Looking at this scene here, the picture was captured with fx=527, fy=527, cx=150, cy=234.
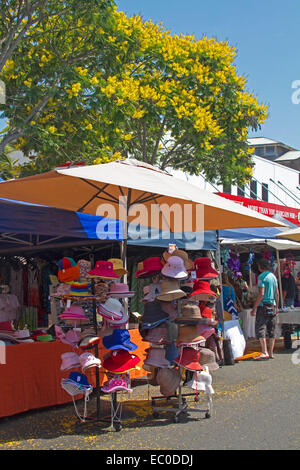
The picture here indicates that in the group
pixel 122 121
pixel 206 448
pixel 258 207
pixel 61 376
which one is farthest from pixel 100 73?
pixel 206 448

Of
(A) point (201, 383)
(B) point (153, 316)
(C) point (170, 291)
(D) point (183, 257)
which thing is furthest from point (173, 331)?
(D) point (183, 257)

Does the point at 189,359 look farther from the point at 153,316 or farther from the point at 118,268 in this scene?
the point at 118,268

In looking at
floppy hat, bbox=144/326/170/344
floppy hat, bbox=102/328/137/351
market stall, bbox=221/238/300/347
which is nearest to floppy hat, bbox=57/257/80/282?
floppy hat, bbox=102/328/137/351

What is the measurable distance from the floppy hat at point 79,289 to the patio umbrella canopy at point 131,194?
3.87 ft

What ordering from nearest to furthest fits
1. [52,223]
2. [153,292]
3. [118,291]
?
[118,291] → [153,292] → [52,223]

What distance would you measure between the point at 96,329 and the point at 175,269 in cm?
114

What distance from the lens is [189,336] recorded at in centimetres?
612

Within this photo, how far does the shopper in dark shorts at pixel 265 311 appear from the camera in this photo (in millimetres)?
10648

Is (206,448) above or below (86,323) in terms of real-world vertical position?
below

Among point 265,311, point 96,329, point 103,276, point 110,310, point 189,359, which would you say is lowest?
point 189,359

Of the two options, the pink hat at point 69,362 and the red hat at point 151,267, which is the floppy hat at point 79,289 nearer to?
the pink hat at point 69,362

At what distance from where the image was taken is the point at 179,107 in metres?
18.1
